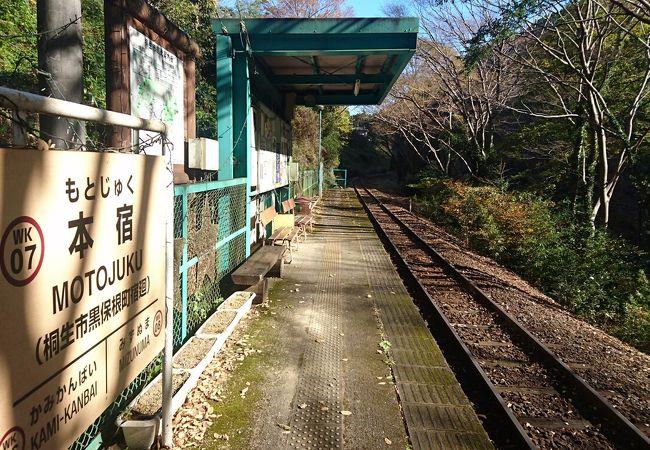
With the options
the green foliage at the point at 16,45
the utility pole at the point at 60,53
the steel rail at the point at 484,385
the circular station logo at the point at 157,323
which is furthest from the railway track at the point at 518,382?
the green foliage at the point at 16,45

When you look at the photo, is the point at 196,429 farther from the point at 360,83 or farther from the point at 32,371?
the point at 360,83

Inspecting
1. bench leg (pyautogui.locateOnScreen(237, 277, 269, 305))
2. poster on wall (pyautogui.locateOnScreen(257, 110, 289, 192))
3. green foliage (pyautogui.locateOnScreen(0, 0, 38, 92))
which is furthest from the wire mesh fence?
green foliage (pyautogui.locateOnScreen(0, 0, 38, 92))

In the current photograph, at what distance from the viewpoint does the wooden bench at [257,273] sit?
5957 millimetres

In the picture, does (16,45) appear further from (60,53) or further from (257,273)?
(60,53)

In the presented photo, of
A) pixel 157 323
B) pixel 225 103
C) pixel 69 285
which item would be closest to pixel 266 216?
pixel 225 103

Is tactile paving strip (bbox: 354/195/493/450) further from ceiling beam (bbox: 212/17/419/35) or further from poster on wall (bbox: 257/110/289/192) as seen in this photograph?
ceiling beam (bbox: 212/17/419/35)

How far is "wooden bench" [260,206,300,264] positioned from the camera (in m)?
9.29

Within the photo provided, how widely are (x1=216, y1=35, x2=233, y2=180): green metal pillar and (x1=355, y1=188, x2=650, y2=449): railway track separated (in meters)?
3.92

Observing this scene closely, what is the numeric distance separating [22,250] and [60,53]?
2.07 meters

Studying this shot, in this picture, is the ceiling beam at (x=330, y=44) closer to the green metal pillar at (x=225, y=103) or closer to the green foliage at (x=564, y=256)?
the green metal pillar at (x=225, y=103)

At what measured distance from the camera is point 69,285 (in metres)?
1.75

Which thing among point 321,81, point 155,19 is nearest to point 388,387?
point 155,19

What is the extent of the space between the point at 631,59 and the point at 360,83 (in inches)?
384

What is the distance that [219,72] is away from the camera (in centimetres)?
757
